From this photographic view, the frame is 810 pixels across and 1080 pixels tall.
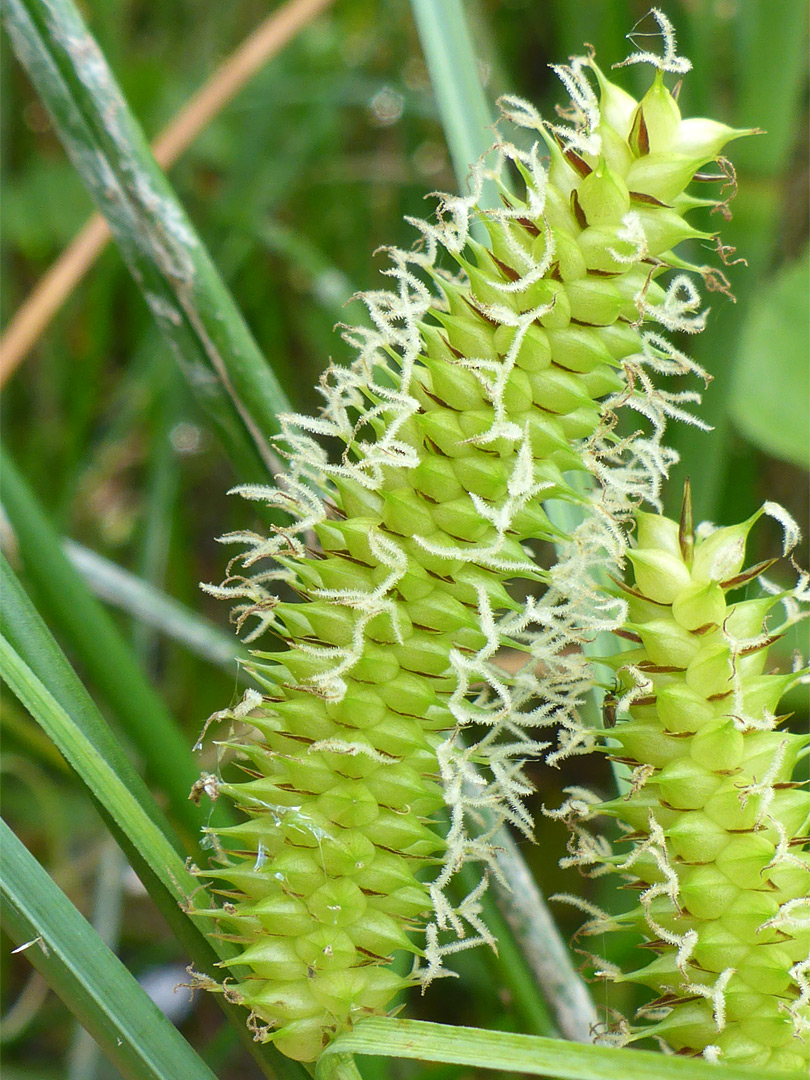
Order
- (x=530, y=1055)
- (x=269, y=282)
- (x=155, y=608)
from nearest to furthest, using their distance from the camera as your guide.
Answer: (x=530, y=1055), (x=155, y=608), (x=269, y=282)

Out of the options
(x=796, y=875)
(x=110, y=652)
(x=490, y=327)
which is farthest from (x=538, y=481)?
(x=110, y=652)

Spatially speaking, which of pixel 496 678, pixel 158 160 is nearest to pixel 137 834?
pixel 496 678

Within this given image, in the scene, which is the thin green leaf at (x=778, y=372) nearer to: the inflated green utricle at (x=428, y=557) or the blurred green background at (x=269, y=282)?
the blurred green background at (x=269, y=282)

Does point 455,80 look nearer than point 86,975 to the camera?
No

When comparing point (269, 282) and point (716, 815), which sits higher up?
point (269, 282)

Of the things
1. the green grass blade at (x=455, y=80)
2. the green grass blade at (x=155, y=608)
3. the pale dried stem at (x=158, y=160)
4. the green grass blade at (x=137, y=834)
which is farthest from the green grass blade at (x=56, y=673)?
the pale dried stem at (x=158, y=160)

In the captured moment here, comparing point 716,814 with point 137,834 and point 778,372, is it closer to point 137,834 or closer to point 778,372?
point 137,834

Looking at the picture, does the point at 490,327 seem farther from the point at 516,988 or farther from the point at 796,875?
Result: the point at 516,988
